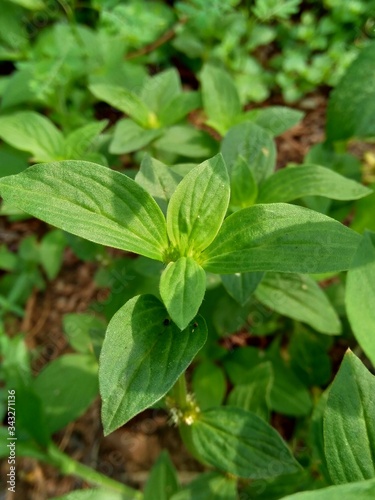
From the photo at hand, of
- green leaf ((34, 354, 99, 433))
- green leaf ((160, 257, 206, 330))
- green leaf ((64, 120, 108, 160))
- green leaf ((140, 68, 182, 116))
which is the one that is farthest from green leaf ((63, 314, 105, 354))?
green leaf ((160, 257, 206, 330))

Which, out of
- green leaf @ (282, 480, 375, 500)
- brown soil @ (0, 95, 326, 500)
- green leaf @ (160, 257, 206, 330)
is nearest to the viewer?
green leaf @ (282, 480, 375, 500)

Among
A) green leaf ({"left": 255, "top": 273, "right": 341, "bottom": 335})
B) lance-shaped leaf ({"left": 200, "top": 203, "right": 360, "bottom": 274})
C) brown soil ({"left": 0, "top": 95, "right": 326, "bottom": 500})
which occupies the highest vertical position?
lance-shaped leaf ({"left": 200, "top": 203, "right": 360, "bottom": 274})

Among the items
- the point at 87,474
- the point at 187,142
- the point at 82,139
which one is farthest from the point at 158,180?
the point at 87,474

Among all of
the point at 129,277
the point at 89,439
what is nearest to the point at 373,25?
the point at 129,277

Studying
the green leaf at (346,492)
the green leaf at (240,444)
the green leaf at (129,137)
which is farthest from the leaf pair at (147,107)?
the green leaf at (346,492)

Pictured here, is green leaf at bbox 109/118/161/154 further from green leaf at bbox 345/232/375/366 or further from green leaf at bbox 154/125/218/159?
green leaf at bbox 345/232/375/366

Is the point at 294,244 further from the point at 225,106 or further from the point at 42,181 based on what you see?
the point at 225,106

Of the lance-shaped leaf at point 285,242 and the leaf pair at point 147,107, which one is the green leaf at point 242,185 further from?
the leaf pair at point 147,107

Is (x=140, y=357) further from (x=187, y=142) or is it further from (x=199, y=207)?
(x=187, y=142)
